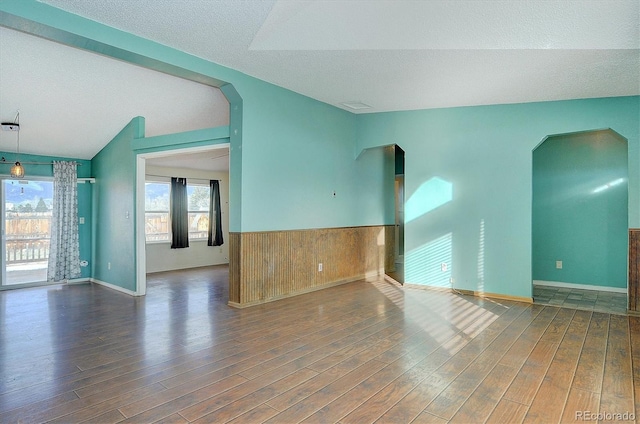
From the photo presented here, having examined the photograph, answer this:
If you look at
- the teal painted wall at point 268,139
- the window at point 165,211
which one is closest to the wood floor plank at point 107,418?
the teal painted wall at point 268,139

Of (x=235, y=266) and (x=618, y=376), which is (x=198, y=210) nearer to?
(x=235, y=266)

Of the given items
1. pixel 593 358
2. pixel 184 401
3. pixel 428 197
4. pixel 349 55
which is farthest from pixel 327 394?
pixel 428 197

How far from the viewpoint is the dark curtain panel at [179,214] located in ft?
25.9

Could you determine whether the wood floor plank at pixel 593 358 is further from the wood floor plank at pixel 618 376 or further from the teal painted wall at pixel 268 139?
the teal painted wall at pixel 268 139

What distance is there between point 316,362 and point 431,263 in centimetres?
335

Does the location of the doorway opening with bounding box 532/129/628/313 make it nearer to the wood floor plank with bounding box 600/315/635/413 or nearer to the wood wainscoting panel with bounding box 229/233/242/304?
the wood floor plank with bounding box 600/315/635/413

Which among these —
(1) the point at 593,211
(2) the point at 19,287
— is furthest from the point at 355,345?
(2) the point at 19,287

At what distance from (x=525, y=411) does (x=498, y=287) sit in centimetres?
323

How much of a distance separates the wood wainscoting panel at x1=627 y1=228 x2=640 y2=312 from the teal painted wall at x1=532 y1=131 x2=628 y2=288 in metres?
1.27

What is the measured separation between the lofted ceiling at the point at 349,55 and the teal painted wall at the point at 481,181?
259 millimetres

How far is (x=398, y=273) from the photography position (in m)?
7.42

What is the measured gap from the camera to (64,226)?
6.38m

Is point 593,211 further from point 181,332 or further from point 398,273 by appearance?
point 181,332

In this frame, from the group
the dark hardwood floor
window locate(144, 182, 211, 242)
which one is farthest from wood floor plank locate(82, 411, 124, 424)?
window locate(144, 182, 211, 242)
